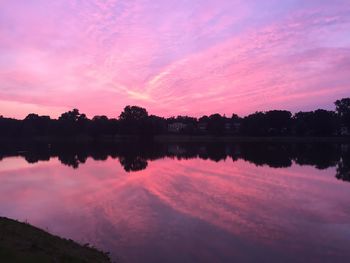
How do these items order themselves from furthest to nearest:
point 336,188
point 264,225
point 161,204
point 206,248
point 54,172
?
1. point 54,172
2. point 336,188
3. point 161,204
4. point 264,225
5. point 206,248

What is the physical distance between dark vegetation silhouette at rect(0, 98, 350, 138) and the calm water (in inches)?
3914

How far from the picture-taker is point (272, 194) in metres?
26.5

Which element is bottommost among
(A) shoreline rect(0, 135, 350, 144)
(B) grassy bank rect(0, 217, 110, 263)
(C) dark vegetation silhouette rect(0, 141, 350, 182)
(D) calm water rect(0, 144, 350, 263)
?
(D) calm water rect(0, 144, 350, 263)

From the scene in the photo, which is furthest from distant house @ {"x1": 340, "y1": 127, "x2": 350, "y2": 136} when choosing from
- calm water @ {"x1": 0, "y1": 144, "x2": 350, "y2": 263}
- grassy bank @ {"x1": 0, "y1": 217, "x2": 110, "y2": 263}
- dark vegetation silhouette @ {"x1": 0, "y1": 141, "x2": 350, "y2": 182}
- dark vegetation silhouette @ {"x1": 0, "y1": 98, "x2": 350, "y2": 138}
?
grassy bank @ {"x1": 0, "y1": 217, "x2": 110, "y2": 263}

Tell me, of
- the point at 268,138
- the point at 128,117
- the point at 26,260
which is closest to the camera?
the point at 26,260

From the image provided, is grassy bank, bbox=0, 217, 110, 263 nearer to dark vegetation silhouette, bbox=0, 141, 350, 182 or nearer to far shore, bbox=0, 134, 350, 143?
dark vegetation silhouette, bbox=0, 141, 350, 182

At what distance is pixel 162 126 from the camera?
15512 centimetres

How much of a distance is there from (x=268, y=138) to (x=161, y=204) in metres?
112

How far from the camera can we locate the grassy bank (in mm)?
10674

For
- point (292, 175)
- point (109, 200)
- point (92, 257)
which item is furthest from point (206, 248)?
point (292, 175)

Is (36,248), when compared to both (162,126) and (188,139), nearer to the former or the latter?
(188,139)

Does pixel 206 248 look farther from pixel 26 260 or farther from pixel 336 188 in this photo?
pixel 336 188

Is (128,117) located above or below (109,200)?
above

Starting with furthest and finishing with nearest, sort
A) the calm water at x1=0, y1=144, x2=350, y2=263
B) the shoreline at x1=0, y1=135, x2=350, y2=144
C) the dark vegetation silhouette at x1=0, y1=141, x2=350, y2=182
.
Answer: the shoreline at x1=0, y1=135, x2=350, y2=144, the dark vegetation silhouette at x1=0, y1=141, x2=350, y2=182, the calm water at x1=0, y1=144, x2=350, y2=263
